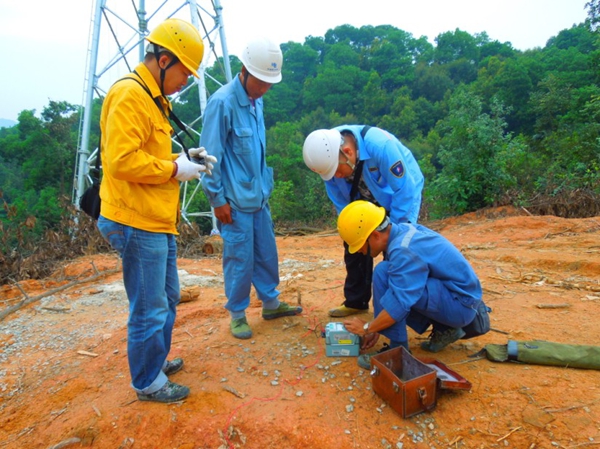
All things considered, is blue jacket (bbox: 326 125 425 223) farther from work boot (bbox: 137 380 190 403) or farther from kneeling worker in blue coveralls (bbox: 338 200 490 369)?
work boot (bbox: 137 380 190 403)

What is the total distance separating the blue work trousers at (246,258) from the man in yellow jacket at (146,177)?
2.50ft

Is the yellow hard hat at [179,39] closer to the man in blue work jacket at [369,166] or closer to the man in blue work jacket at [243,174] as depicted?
the man in blue work jacket at [243,174]

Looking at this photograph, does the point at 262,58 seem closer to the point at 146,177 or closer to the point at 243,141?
the point at 243,141

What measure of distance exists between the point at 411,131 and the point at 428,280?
3124 cm

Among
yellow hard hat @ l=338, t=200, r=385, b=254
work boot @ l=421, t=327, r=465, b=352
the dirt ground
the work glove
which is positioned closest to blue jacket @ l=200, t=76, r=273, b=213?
the work glove

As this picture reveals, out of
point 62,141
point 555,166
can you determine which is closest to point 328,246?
point 555,166

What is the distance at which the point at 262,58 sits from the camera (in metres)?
2.71

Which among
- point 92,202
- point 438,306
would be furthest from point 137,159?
point 438,306

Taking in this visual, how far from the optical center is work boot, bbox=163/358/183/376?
2.55 metres

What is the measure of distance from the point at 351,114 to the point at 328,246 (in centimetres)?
2880

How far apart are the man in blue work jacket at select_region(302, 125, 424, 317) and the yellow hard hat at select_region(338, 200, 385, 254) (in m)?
0.44

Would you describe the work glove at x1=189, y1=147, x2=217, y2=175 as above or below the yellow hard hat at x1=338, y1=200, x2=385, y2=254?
above

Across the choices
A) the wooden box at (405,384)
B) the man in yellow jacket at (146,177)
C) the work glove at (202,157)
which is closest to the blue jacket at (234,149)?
the work glove at (202,157)

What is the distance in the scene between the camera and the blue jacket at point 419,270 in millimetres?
2234
